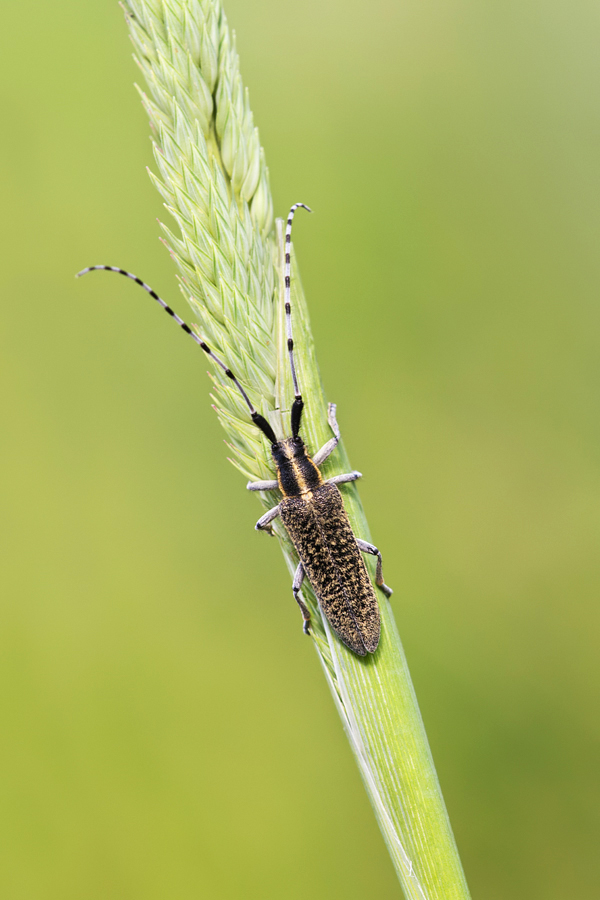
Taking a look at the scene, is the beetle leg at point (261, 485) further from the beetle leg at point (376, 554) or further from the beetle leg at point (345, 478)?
the beetle leg at point (376, 554)

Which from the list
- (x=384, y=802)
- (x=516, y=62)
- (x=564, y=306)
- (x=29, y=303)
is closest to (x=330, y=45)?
(x=516, y=62)

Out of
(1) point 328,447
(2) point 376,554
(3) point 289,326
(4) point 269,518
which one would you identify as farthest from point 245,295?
(2) point 376,554

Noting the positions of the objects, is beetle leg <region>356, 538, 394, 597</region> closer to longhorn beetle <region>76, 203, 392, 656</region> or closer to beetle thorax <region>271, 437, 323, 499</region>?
longhorn beetle <region>76, 203, 392, 656</region>

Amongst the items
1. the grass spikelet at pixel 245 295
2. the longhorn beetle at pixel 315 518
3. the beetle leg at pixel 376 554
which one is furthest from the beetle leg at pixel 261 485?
the beetle leg at pixel 376 554

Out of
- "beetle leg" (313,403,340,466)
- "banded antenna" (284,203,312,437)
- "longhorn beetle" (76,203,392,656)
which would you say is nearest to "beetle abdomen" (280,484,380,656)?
"longhorn beetle" (76,203,392,656)

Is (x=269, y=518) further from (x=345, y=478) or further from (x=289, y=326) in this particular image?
(x=289, y=326)

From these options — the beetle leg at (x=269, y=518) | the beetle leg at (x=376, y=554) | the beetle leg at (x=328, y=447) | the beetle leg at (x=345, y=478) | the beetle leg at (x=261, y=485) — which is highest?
the beetle leg at (x=328, y=447)

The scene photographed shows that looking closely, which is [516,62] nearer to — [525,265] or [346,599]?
[525,265]
